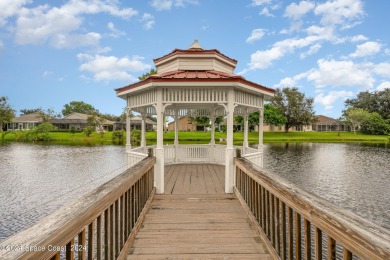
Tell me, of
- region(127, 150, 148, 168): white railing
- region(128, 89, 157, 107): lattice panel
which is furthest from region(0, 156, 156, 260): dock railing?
region(127, 150, 148, 168): white railing

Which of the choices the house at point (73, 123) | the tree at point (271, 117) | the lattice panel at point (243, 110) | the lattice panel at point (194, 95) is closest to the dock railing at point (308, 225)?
the lattice panel at point (194, 95)

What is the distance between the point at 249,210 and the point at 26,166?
21278mm

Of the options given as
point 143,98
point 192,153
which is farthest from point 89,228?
point 192,153

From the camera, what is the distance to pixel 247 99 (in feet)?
28.4

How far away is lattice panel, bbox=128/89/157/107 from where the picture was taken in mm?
7875

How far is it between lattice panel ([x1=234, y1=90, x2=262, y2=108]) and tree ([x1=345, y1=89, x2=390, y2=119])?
83921 mm

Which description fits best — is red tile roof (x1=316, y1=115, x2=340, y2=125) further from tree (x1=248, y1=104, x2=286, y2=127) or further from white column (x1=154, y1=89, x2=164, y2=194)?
white column (x1=154, y1=89, x2=164, y2=194)

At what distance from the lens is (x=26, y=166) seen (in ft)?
68.5

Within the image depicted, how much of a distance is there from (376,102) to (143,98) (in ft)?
313

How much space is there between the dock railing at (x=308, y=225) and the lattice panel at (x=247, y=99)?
120 inches

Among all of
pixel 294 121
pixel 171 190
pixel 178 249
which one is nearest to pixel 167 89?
pixel 171 190

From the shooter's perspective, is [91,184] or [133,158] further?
[91,184]

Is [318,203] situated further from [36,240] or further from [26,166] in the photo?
[26,166]

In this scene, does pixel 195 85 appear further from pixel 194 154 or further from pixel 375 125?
pixel 375 125
